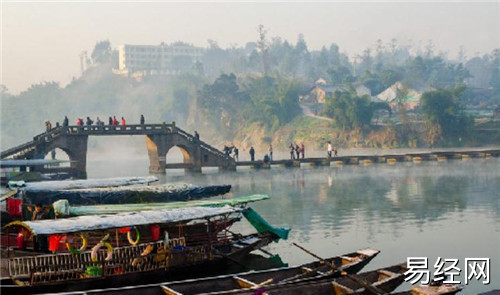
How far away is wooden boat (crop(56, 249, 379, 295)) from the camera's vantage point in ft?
55.0

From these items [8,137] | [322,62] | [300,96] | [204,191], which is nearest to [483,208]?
[204,191]

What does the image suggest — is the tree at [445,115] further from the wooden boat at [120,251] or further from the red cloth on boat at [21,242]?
the red cloth on boat at [21,242]

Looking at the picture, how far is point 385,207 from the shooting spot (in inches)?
1453

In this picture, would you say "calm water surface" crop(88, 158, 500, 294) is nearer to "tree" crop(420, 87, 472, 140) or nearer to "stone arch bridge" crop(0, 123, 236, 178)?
"stone arch bridge" crop(0, 123, 236, 178)

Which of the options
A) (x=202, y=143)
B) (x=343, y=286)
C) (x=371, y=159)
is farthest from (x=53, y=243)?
(x=371, y=159)

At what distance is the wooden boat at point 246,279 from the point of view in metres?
16.8

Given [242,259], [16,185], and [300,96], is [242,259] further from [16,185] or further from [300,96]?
[300,96]

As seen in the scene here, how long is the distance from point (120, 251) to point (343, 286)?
755 cm

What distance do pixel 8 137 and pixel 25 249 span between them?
433 feet

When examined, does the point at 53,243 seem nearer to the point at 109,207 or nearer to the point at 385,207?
the point at 109,207

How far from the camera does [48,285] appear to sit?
18.4 metres

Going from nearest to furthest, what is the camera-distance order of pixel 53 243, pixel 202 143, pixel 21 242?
pixel 53 243, pixel 21 242, pixel 202 143

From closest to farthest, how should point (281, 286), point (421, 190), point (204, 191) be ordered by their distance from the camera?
point (281, 286) < point (204, 191) < point (421, 190)

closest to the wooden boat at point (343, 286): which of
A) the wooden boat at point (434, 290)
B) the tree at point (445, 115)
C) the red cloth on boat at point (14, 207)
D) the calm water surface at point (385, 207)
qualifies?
the wooden boat at point (434, 290)
